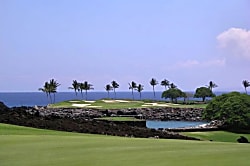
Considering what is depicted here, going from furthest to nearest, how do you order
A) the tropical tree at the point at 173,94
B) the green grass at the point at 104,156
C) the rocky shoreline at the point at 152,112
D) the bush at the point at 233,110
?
the tropical tree at the point at 173,94, the rocky shoreline at the point at 152,112, the bush at the point at 233,110, the green grass at the point at 104,156

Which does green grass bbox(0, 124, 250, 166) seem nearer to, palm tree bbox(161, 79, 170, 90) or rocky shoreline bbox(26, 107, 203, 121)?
rocky shoreline bbox(26, 107, 203, 121)

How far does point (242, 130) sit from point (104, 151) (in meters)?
40.0

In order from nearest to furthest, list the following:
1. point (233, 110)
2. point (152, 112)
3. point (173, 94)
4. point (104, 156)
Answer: point (104, 156) < point (233, 110) < point (152, 112) < point (173, 94)

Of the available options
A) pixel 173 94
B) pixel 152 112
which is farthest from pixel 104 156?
pixel 173 94

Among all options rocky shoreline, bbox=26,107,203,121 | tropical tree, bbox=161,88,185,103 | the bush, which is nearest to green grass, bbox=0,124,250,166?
the bush

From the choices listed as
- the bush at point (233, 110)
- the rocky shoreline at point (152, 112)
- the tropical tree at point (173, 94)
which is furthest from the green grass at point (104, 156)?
the tropical tree at point (173, 94)

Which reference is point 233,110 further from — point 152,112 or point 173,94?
point 173,94

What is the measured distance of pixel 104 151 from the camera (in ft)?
34.4

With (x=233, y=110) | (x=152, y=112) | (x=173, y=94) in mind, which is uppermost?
(x=173, y=94)

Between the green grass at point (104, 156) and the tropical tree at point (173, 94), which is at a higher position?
the tropical tree at point (173, 94)

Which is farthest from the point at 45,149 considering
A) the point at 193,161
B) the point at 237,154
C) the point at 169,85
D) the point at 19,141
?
the point at 169,85

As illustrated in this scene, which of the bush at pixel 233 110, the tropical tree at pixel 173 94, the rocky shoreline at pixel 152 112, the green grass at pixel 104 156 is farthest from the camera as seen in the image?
the tropical tree at pixel 173 94

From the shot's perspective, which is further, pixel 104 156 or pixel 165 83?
pixel 165 83

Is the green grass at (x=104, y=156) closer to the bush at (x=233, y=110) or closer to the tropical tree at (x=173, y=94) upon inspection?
the bush at (x=233, y=110)
